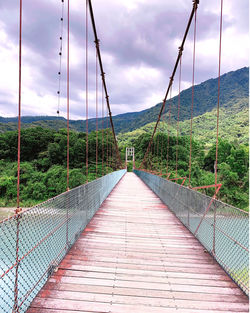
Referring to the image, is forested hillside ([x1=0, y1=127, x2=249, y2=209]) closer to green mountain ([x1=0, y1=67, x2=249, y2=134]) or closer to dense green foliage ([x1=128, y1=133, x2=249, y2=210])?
dense green foliage ([x1=128, y1=133, x2=249, y2=210])

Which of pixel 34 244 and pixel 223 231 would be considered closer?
pixel 34 244

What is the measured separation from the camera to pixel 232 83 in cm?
8881

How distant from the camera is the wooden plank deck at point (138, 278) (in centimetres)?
168

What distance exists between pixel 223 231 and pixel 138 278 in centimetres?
101

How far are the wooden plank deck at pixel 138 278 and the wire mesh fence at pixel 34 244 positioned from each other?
11 centimetres

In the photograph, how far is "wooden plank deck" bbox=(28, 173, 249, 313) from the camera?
1.68 meters

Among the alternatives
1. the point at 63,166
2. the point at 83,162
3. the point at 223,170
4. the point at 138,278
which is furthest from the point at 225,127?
the point at 138,278

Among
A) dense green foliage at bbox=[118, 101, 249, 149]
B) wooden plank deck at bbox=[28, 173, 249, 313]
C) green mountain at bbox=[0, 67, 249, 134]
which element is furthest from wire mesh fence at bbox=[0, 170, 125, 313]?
green mountain at bbox=[0, 67, 249, 134]

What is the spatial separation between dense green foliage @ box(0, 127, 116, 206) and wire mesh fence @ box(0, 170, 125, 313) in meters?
26.5

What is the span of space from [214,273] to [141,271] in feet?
2.38

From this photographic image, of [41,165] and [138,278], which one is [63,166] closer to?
[41,165]

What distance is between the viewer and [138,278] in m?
2.05

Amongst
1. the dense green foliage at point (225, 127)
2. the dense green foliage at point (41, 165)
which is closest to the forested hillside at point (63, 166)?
the dense green foliage at point (41, 165)

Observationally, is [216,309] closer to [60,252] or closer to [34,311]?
[34,311]
